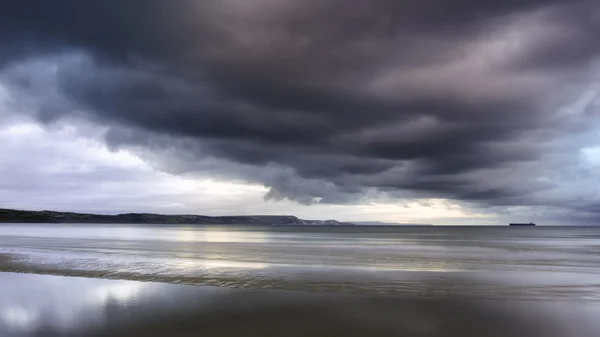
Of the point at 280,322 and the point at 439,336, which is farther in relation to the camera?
the point at 280,322

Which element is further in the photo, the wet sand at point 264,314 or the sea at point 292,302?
the sea at point 292,302

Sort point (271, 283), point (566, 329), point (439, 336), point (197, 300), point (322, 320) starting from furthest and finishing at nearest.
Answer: point (271, 283) < point (197, 300) < point (322, 320) < point (566, 329) < point (439, 336)

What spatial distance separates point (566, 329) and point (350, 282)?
1078cm

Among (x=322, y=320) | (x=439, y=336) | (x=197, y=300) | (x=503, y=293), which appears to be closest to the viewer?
(x=439, y=336)

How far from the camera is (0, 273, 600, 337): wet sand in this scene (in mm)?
12188

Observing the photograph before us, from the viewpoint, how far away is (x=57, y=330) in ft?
39.6

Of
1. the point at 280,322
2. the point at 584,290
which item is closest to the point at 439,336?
the point at 280,322

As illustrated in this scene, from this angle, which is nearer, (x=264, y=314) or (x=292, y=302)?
(x=264, y=314)

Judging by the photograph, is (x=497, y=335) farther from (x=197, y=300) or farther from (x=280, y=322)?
(x=197, y=300)

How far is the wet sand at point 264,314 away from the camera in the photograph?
40.0 feet

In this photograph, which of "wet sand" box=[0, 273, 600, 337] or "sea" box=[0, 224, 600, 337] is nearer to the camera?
"wet sand" box=[0, 273, 600, 337]

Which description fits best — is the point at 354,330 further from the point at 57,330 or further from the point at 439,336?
the point at 57,330

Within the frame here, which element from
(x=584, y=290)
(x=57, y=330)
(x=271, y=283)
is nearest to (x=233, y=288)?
(x=271, y=283)

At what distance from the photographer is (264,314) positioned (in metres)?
14.4
